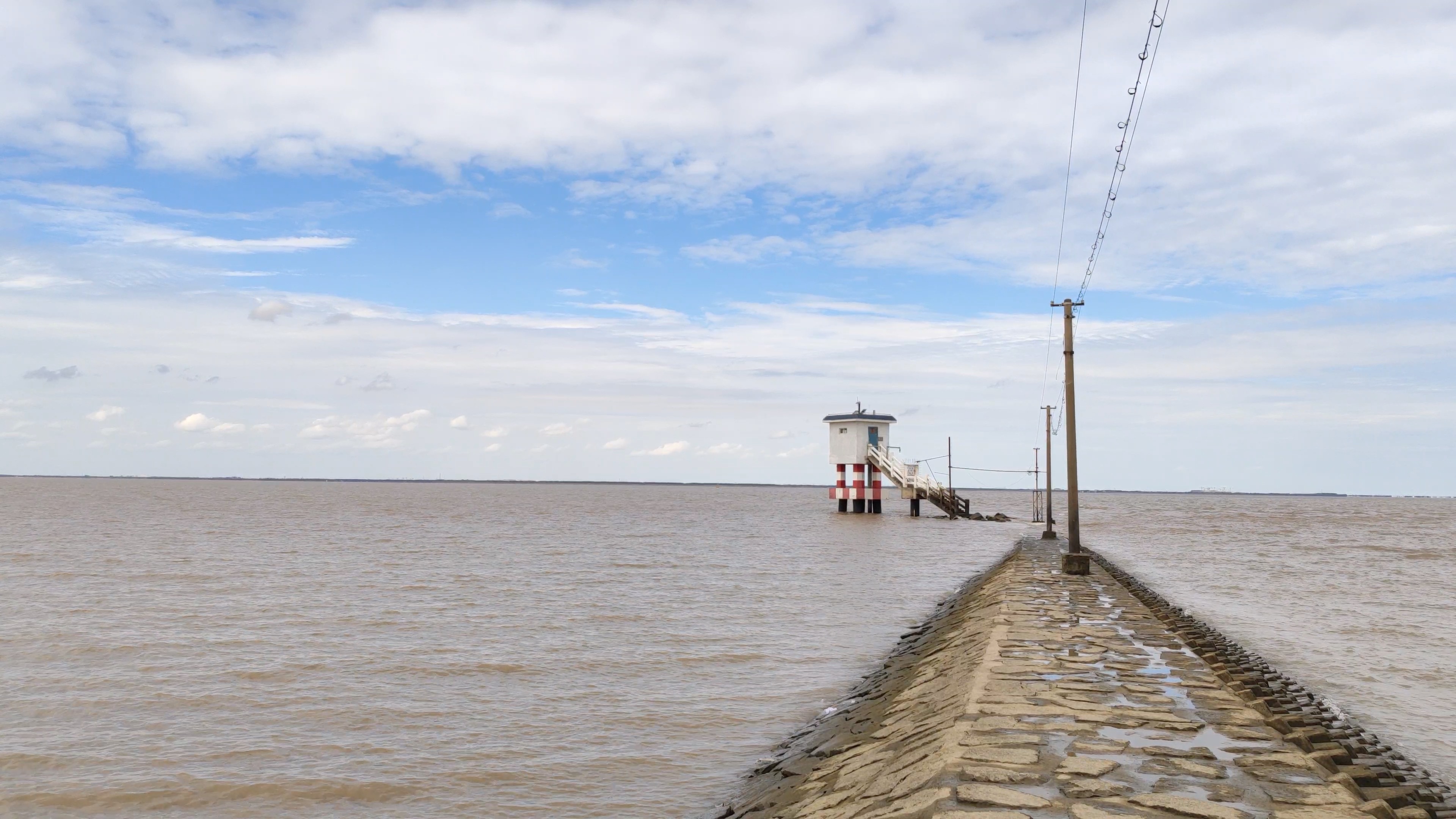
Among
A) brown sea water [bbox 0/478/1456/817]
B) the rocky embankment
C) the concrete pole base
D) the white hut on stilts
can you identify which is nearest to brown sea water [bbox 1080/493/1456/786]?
brown sea water [bbox 0/478/1456/817]

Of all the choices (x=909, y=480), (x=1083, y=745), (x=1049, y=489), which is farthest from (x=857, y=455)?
(x=1083, y=745)

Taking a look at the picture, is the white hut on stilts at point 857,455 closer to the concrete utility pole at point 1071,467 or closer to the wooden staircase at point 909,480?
the wooden staircase at point 909,480

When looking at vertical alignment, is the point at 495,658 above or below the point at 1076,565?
below

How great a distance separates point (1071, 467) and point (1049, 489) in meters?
20.9

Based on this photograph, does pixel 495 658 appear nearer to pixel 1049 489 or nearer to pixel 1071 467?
pixel 1071 467

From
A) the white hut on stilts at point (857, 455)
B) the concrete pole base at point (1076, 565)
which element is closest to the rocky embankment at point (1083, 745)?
the concrete pole base at point (1076, 565)

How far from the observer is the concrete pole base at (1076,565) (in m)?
20.2

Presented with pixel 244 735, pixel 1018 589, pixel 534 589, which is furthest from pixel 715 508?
pixel 244 735

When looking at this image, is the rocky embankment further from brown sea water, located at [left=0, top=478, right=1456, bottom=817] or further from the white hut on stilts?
the white hut on stilts

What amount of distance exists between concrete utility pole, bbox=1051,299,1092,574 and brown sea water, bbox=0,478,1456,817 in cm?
268

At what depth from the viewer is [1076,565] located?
797 inches

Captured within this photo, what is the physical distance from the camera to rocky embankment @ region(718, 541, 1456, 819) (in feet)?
18.0

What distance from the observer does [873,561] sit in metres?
30.9

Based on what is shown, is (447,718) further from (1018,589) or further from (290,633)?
(1018,589)
